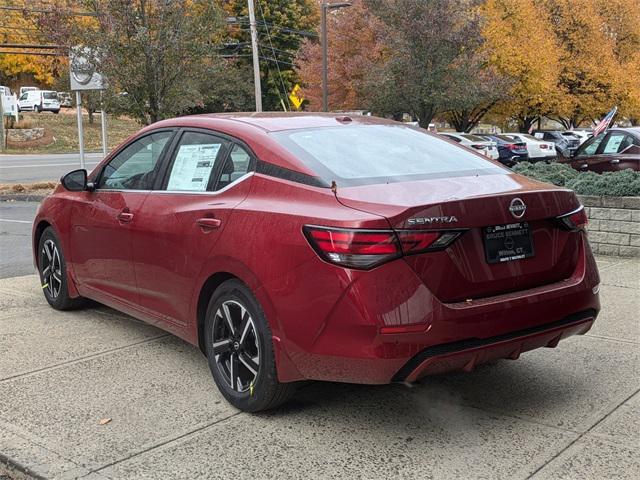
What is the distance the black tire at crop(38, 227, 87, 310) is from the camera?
230 inches

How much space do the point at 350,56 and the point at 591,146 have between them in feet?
75.9

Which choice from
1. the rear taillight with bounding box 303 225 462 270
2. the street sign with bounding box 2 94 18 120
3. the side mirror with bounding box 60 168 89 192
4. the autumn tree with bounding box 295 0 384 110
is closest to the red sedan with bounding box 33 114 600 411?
the rear taillight with bounding box 303 225 462 270

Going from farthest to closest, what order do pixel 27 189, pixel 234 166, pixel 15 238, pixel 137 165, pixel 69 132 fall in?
pixel 69 132, pixel 27 189, pixel 15 238, pixel 137 165, pixel 234 166

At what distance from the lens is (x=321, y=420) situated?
3.85m

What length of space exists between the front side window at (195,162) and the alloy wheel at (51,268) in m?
1.86

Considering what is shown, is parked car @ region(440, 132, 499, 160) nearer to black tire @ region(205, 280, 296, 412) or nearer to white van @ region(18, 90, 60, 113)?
black tire @ region(205, 280, 296, 412)

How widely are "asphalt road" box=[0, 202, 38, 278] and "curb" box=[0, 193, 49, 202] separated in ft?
1.96

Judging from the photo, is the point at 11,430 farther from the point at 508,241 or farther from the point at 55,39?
the point at 55,39

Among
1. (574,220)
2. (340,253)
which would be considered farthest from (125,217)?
(574,220)

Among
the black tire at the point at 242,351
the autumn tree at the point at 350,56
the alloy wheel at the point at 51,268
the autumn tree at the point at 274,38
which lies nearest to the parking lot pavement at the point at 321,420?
the black tire at the point at 242,351

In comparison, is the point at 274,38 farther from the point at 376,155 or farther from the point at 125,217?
the point at 376,155

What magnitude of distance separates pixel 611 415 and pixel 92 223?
3566mm

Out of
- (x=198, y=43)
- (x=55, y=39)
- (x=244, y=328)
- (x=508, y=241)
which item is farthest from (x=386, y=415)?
(x=55, y=39)

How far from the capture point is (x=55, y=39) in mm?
15656
